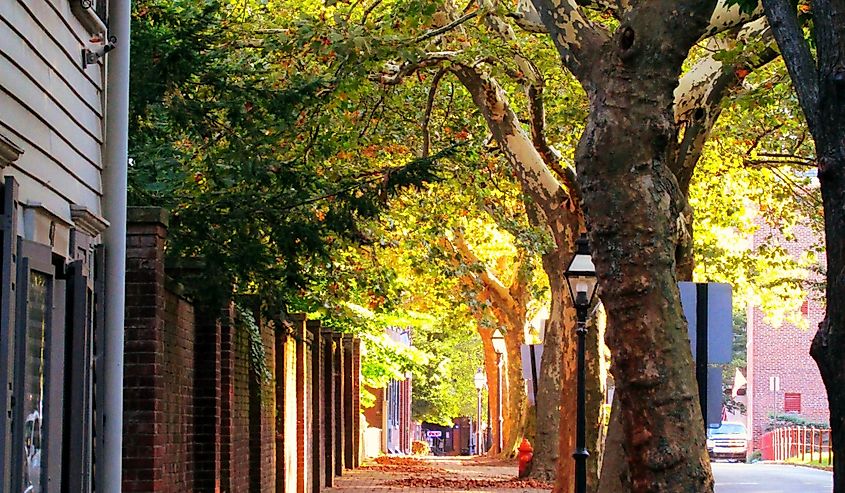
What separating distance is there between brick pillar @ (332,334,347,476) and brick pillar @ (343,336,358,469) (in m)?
0.65

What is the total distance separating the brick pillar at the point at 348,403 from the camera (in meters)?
31.6

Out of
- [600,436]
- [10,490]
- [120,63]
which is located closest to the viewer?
[10,490]

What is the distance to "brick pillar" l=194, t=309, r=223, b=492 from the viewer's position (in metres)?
12.5

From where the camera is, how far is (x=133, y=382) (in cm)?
980

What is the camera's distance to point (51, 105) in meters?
8.68

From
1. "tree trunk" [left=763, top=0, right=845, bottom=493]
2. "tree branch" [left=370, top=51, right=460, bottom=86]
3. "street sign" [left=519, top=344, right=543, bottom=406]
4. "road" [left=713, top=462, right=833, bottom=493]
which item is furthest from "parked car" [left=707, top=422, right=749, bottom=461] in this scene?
"tree trunk" [left=763, top=0, right=845, bottom=493]

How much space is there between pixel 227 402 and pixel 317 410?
10.5m

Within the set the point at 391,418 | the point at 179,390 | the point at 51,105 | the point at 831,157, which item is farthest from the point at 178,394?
the point at 391,418

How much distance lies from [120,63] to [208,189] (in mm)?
3425

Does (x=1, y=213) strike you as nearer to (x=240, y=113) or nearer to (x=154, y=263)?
(x=154, y=263)

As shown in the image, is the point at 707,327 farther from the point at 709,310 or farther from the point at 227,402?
the point at 227,402

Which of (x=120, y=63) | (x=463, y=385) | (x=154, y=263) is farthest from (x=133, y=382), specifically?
(x=463, y=385)

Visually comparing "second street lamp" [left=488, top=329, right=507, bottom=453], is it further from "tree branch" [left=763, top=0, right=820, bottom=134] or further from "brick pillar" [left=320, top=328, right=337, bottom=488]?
"tree branch" [left=763, top=0, right=820, bottom=134]

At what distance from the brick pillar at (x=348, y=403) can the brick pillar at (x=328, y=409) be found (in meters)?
3.84
